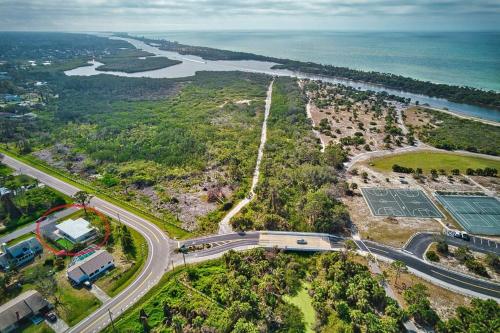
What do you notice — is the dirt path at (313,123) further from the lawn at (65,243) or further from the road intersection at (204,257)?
the lawn at (65,243)

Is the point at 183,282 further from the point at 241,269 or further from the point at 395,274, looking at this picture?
the point at 395,274

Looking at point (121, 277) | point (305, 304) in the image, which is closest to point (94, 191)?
point (121, 277)

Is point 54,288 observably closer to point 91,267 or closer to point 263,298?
point 91,267

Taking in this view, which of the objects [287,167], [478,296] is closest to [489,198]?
[478,296]

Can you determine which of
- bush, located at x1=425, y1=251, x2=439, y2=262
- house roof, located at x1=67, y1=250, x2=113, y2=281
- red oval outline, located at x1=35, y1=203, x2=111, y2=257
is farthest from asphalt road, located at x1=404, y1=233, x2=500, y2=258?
red oval outline, located at x1=35, y1=203, x2=111, y2=257

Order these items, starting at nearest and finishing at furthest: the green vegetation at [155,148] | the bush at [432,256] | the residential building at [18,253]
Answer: the residential building at [18,253]
the bush at [432,256]
the green vegetation at [155,148]

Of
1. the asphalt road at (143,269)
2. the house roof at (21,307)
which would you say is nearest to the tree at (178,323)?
the asphalt road at (143,269)
